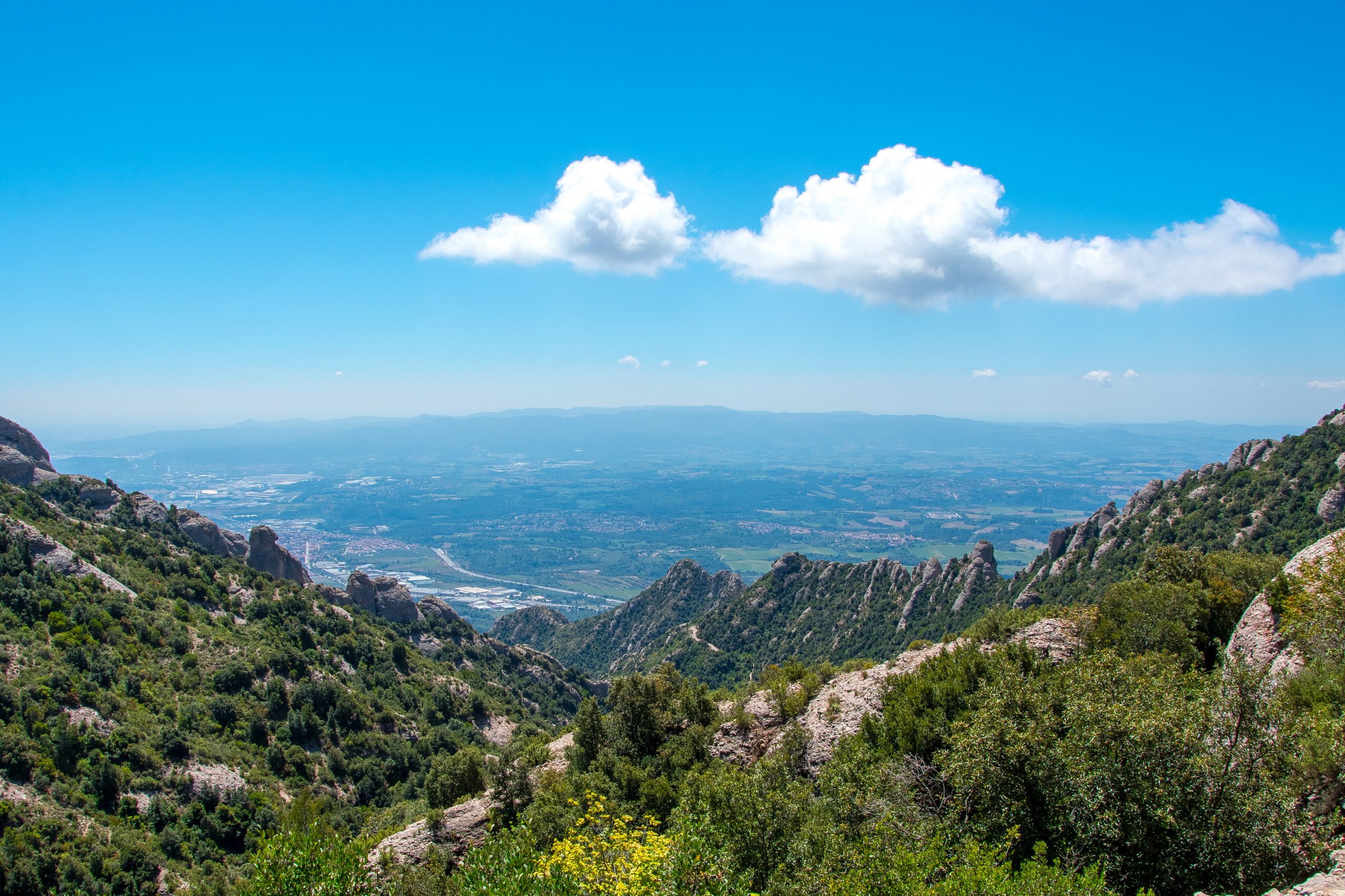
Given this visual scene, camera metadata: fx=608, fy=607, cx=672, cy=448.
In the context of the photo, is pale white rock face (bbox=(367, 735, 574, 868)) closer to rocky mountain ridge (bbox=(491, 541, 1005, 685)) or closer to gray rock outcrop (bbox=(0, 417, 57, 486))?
rocky mountain ridge (bbox=(491, 541, 1005, 685))

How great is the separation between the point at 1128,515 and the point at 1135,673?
67710 millimetres

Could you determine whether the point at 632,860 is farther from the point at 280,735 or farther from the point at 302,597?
the point at 302,597

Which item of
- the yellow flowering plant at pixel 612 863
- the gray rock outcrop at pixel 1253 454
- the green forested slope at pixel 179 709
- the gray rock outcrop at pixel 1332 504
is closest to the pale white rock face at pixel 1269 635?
the yellow flowering plant at pixel 612 863

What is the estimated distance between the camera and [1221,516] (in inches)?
2419

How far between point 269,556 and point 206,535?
27.1 feet

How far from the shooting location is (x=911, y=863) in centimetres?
1324

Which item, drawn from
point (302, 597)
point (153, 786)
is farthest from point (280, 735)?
point (302, 597)

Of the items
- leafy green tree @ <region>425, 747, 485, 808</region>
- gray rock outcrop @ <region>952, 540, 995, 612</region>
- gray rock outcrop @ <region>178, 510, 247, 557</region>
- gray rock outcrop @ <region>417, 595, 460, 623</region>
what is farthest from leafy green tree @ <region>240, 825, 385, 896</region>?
gray rock outcrop @ <region>952, 540, 995, 612</region>

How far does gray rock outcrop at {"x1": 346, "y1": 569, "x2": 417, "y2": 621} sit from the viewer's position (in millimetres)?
74250

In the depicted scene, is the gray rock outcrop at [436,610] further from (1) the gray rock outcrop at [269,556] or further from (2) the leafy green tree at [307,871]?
(2) the leafy green tree at [307,871]

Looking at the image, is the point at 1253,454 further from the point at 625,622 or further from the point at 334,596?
the point at 334,596

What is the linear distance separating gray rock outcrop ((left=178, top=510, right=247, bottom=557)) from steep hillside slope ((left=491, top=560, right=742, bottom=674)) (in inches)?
2241

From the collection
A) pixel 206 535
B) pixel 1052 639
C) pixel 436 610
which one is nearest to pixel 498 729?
pixel 436 610

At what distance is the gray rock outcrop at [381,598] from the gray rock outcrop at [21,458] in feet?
112
